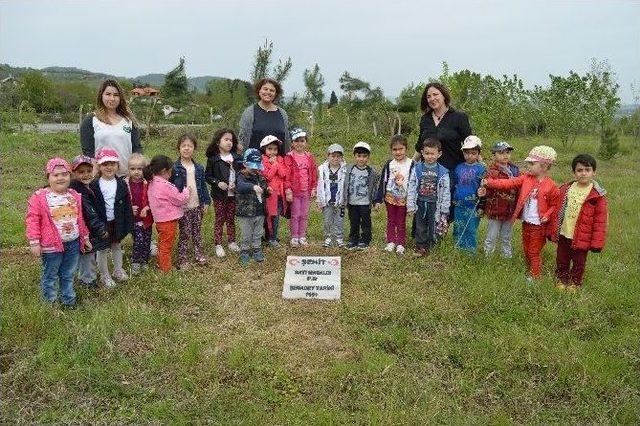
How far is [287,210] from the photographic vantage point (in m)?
6.27

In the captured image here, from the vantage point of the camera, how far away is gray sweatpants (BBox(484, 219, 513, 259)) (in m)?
5.78

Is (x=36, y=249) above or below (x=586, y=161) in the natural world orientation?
below

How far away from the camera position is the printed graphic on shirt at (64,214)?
4.38 meters

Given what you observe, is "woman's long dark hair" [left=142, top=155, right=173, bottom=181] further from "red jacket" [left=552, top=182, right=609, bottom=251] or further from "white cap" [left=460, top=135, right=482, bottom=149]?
"red jacket" [left=552, top=182, right=609, bottom=251]

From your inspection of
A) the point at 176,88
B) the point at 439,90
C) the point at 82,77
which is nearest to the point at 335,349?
the point at 439,90

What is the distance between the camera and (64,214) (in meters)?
4.42

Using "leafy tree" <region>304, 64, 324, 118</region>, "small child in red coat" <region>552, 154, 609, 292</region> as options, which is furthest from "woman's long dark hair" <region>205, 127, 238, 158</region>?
"leafy tree" <region>304, 64, 324, 118</region>

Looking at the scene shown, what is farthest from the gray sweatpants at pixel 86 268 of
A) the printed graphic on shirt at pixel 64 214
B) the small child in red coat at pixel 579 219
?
the small child in red coat at pixel 579 219

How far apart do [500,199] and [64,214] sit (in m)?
4.48

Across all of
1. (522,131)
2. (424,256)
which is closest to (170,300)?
(424,256)

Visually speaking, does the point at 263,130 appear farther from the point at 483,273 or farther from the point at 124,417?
the point at 124,417

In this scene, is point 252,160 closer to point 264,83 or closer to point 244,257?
point 264,83

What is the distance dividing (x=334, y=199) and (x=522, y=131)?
21.1 meters

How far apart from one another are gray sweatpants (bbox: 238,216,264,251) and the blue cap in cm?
60
